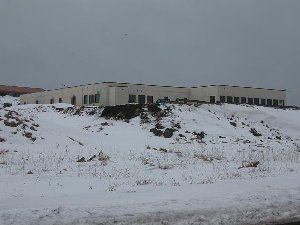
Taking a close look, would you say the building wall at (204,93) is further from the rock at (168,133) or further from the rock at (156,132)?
the rock at (156,132)

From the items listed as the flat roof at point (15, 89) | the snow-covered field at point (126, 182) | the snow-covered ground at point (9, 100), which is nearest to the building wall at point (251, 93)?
the snow-covered field at point (126, 182)

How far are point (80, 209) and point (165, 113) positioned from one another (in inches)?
982

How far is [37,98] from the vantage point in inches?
2849

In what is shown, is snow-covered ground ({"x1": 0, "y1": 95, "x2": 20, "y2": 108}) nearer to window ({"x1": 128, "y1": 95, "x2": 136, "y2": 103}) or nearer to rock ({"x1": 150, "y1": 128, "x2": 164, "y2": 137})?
window ({"x1": 128, "y1": 95, "x2": 136, "y2": 103})

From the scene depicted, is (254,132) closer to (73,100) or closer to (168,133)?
(168,133)

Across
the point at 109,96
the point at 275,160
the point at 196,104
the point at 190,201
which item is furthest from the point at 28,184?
the point at 109,96

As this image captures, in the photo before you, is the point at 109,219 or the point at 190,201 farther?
the point at 190,201

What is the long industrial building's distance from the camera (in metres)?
56.0

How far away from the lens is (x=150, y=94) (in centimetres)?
5891

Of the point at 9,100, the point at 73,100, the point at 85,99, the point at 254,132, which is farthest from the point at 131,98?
the point at 9,100

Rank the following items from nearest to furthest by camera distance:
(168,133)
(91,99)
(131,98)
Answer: (168,133), (131,98), (91,99)

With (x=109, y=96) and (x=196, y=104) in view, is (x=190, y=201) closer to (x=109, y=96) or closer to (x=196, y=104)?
(x=196, y=104)

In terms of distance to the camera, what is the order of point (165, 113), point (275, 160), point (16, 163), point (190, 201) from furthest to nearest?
point (165, 113)
point (275, 160)
point (16, 163)
point (190, 201)

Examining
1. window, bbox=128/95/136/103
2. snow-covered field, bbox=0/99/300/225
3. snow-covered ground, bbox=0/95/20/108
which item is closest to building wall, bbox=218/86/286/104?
Result: window, bbox=128/95/136/103
